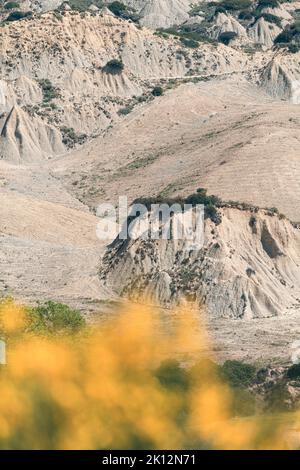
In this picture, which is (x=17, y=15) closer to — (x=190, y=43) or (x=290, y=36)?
(x=190, y=43)

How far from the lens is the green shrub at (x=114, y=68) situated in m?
137

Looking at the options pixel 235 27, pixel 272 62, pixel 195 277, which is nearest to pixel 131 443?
pixel 195 277

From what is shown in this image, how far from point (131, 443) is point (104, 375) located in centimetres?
624

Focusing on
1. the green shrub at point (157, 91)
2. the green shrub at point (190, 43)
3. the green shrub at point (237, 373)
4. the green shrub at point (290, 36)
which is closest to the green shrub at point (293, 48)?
the green shrub at point (190, 43)

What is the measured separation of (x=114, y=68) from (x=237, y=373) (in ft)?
287

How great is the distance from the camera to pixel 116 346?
4956 centimetres

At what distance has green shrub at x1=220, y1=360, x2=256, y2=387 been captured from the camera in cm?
5247

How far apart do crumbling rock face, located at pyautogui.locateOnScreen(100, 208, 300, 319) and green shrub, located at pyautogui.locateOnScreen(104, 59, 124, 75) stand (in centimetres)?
6200

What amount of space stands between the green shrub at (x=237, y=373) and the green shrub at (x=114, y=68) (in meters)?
84.4

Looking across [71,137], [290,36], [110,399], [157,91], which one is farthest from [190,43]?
[110,399]

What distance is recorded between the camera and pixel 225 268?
70.0m

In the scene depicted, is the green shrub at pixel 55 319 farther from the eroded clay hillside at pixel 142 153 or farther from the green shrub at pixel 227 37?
the green shrub at pixel 227 37
